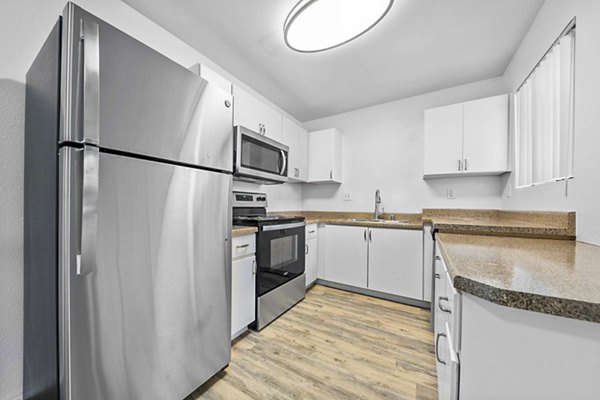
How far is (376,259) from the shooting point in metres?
2.56

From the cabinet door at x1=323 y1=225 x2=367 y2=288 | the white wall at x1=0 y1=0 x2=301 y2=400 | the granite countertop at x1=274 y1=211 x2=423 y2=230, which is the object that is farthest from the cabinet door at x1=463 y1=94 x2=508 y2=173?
the white wall at x1=0 y1=0 x2=301 y2=400

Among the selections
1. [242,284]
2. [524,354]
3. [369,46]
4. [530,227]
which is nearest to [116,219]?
[242,284]

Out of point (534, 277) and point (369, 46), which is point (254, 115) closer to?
point (369, 46)

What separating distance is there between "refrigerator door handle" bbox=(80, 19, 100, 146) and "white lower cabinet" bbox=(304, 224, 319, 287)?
2.12 meters

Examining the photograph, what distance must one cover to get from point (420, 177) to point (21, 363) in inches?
137

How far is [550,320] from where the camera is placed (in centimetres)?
45

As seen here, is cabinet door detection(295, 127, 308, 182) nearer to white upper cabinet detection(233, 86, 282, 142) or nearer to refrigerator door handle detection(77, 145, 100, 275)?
white upper cabinet detection(233, 86, 282, 142)

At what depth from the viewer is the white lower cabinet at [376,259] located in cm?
237

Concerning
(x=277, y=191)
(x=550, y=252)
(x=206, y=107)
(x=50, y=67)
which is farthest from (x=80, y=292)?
(x=277, y=191)

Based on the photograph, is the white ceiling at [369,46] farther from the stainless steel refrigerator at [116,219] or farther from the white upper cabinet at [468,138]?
the stainless steel refrigerator at [116,219]

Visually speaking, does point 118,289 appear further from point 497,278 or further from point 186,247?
point 497,278

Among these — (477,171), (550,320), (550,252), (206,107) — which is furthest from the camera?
(477,171)

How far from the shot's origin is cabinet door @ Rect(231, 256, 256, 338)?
168cm

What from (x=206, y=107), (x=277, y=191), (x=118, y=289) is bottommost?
(x=118, y=289)
